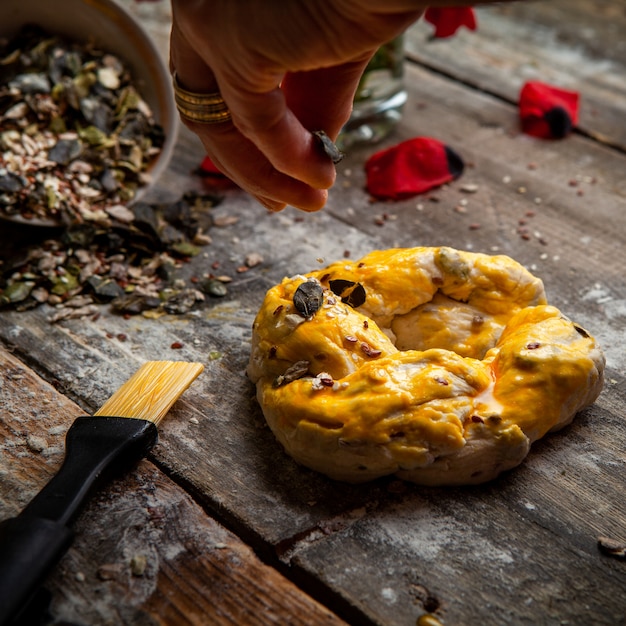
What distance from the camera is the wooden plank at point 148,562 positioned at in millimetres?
1114

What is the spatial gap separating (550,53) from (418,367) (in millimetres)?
2008

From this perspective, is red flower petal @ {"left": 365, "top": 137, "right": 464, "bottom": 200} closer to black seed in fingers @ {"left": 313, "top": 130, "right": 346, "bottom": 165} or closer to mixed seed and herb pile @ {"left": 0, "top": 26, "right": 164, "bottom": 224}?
mixed seed and herb pile @ {"left": 0, "top": 26, "right": 164, "bottom": 224}

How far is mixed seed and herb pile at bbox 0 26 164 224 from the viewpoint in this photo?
1.86 metres

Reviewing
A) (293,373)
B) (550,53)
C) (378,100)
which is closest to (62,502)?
(293,373)

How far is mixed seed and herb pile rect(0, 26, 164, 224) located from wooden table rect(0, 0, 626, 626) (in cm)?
20

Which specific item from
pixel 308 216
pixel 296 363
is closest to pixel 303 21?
pixel 296 363

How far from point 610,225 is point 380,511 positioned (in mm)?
1158

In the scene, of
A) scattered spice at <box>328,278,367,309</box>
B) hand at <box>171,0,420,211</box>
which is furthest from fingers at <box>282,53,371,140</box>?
scattered spice at <box>328,278,367,309</box>

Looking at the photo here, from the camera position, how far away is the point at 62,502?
3.80 feet

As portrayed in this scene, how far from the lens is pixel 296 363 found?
4.47ft

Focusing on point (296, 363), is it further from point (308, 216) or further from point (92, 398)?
point (308, 216)

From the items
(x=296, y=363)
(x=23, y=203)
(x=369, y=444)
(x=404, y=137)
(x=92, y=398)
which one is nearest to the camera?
(x=369, y=444)

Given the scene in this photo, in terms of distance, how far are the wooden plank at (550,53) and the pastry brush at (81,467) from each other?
65.2 inches

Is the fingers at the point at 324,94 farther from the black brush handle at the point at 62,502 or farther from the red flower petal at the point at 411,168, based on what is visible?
the red flower petal at the point at 411,168
